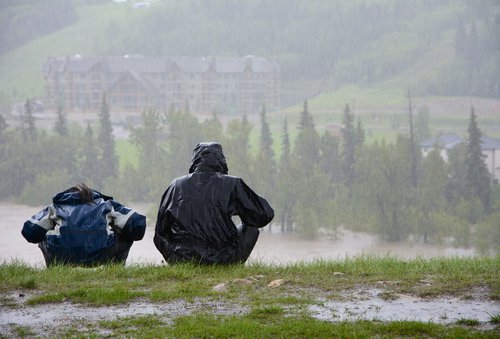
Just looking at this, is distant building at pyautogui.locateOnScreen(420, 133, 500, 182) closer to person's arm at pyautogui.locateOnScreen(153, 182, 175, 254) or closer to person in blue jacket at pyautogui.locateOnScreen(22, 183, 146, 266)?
person's arm at pyautogui.locateOnScreen(153, 182, 175, 254)

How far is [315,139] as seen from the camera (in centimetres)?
8194

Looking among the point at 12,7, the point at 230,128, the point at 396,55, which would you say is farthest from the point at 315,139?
the point at 12,7

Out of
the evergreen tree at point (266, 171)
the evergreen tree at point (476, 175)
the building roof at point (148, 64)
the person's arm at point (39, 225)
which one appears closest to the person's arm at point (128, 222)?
the person's arm at point (39, 225)

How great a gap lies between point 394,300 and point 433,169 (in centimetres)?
7337

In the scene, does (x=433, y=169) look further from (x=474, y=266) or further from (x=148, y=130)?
(x=474, y=266)

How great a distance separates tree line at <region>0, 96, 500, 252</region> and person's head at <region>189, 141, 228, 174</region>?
5904cm

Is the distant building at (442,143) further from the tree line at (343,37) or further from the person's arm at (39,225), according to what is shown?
the person's arm at (39,225)

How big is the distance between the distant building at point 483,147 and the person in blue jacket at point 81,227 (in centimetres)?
7249

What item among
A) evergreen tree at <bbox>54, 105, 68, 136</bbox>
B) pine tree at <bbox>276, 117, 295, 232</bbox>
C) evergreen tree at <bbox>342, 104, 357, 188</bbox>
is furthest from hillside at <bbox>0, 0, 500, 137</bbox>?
pine tree at <bbox>276, 117, 295, 232</bbox>

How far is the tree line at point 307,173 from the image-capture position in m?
69.3

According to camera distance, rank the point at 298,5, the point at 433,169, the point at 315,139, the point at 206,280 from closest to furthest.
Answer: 1. the point at 206,280
2. the point at 433,169
3. the point at 315,139
4. the point at 298,5

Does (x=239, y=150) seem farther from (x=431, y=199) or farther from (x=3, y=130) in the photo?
(x=3, y=130)

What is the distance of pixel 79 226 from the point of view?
541 cm

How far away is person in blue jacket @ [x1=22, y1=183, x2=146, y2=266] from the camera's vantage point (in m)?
5.41
